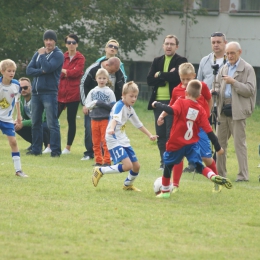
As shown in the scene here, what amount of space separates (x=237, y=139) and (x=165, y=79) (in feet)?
5.59

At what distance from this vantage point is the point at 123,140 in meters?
10.5

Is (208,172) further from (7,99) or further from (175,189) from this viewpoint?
(7,99)

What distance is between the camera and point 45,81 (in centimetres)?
1444

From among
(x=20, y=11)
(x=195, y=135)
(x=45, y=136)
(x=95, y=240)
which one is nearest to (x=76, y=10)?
(x=20, y=11)

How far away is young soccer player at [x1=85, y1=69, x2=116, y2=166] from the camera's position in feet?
43.2

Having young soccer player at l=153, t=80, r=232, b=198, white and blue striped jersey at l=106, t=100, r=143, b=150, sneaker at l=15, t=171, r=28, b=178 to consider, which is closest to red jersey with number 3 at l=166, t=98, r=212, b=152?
young soccer player at l=153, t=80, r=232, b=198

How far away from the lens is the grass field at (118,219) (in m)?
6.92

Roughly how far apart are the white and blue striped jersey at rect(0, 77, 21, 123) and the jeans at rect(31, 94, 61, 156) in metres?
2.76

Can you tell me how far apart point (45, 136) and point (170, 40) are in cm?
406

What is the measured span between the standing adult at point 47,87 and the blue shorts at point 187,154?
16.4 feet

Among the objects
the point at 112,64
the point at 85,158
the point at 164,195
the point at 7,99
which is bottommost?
the point at 85,158

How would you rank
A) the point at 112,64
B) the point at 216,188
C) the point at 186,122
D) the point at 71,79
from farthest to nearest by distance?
the point at 71,79, the point at 112,64, the point at 216,188, the point at 186,122

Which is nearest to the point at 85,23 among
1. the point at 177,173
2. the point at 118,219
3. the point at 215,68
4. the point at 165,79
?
the point at 165,79

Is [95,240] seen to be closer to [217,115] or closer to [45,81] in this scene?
[217,115]
